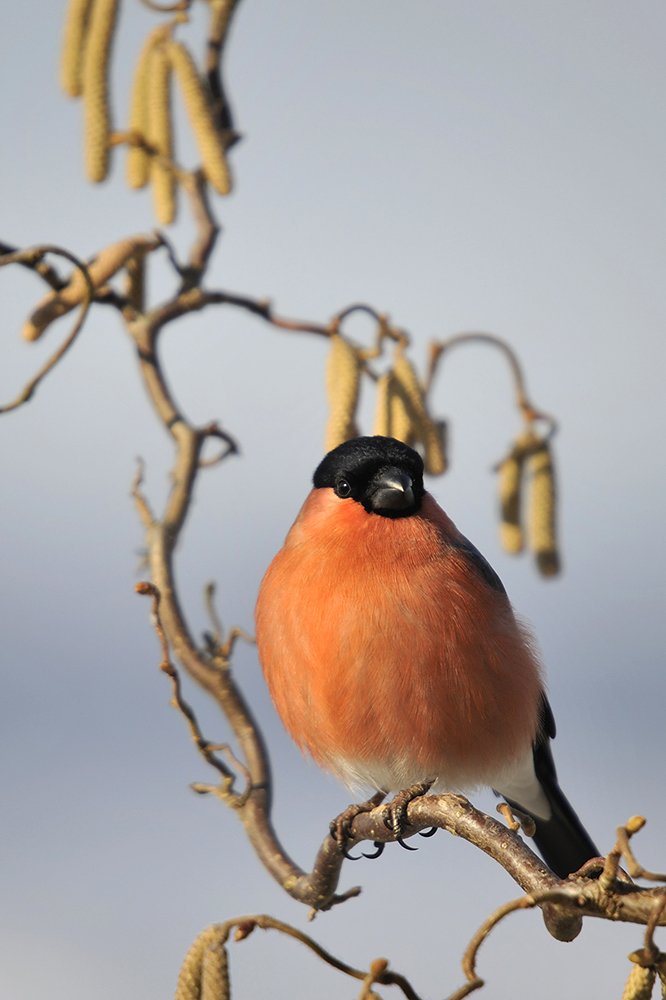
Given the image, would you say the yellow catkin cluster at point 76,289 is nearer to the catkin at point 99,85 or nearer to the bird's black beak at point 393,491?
the catkin at point 99,85

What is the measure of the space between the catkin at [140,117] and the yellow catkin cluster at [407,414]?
0.63 metres

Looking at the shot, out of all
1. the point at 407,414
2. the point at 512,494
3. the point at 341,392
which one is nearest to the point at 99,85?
the point at 341,392

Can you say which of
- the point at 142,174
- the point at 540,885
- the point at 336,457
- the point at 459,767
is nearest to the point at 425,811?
the point at 540,885

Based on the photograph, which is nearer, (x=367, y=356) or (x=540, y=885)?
(x=540, y=885)

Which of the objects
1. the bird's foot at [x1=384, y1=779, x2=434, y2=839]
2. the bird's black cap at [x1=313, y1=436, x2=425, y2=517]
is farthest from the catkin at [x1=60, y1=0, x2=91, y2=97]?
the bird's foot at [x1=384, y1=779, x2=434, y2=839]

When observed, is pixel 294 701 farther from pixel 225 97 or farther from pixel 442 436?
pixel 225 97

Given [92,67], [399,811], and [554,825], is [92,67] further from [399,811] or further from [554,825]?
[554,825]

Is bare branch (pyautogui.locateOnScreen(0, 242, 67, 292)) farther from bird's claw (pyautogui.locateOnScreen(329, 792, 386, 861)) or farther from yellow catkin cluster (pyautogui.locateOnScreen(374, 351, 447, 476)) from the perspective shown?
bird's claw (pyautogui.locateOnScreen(329, 792, 386, 861))

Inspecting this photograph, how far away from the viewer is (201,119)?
1.78 m

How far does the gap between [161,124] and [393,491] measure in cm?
88

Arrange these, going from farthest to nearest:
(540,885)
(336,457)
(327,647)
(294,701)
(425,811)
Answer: (336,457) → (294,701) → (327,647) → (425,811) → (540,885)

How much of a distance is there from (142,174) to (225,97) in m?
0.22

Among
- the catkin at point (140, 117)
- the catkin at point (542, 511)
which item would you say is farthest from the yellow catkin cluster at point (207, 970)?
the catkin at point (140, 117)

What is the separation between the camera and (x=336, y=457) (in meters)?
1.70
